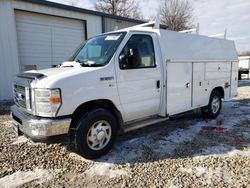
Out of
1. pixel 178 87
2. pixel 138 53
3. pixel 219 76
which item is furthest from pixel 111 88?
pixel 219 76

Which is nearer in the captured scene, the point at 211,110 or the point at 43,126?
the point at 43,126

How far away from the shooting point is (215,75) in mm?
6539

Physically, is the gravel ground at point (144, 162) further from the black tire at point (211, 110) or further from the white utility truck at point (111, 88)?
the black tire at point (211, 110)

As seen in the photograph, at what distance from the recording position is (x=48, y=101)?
134 inches

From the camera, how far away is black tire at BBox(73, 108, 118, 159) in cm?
370

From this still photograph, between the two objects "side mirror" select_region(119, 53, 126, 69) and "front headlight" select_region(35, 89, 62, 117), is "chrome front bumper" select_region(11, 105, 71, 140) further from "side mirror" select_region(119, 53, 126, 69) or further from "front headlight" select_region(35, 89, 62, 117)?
"side mirror" select_region(119, 53, 126, 69)

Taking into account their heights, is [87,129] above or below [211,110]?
above

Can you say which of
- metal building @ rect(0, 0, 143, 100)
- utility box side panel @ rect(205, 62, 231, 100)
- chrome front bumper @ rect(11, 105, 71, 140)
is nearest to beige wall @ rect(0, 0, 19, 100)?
metal building @ rect(0, 0, 143, 100)

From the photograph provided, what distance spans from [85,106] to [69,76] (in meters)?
0.66

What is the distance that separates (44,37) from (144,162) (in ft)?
29.6

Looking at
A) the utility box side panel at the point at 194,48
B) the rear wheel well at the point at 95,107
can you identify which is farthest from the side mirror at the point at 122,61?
the utility box side panel at the point at 194,48

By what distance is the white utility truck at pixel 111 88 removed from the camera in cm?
350

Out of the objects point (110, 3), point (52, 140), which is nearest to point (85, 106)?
point (52, 140)

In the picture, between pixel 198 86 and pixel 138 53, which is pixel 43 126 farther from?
pixel 198 86
